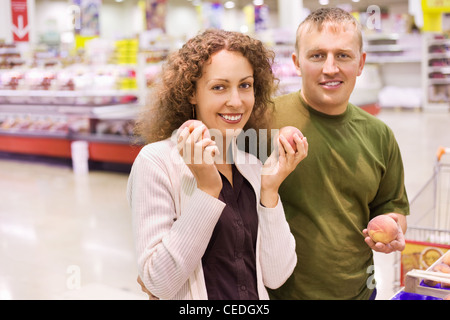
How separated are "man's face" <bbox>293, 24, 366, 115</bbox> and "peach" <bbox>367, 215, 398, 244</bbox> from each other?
0.39 meters

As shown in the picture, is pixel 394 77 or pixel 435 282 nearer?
pixel 435 282

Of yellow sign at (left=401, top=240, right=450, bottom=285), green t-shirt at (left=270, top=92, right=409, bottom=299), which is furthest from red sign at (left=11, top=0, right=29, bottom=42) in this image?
green t-shirt at (left=270, top=92, right=409, bottom=299)

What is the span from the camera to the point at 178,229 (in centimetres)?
132

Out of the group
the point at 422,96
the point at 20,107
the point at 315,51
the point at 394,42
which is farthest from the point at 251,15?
the point at 315,51

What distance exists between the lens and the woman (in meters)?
1.32

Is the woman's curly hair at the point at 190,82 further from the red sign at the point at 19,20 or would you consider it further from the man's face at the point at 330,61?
the red sign at the point at 19,20

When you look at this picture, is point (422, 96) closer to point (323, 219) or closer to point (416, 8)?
point (416, 8)

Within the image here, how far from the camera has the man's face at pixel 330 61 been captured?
1.64 metres

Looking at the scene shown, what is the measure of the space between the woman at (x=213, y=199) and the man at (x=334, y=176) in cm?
25

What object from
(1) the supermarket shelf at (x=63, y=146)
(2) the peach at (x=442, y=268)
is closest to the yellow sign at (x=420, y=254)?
(2) the peach at (x=442, y=268)

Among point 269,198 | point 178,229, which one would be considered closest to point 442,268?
point 269,198

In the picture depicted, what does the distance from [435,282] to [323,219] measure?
1.24ft

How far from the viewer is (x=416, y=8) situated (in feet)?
15.7

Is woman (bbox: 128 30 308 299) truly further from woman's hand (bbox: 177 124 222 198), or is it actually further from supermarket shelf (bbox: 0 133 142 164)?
supermarket shelf (bbox: 0 133 142 164)
